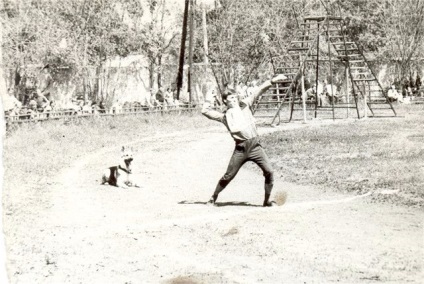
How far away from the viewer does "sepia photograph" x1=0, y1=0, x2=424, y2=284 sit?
19.6 ft

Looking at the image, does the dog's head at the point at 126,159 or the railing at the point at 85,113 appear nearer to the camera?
the dog's head at the point at 126,159

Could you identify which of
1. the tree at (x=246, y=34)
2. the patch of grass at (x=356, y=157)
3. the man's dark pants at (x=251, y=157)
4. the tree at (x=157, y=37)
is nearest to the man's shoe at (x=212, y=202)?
the man's dark pants at (x=251, y=157)

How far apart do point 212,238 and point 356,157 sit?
5.30m

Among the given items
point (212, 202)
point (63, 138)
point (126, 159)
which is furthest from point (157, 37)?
point (212, 202)

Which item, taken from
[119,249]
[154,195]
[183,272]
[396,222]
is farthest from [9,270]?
[396,222]

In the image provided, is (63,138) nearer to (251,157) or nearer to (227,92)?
(227,92)

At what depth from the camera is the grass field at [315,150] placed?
30.7 feet

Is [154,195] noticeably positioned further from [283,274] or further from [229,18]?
[229,18]

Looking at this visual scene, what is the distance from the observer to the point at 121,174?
32.6ft

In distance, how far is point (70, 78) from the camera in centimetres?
2772

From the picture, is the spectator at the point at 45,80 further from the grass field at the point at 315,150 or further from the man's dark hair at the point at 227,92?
the man's dark hair at the point at 227,92

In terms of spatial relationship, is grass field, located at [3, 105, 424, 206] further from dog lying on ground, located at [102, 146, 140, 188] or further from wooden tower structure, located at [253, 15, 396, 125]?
wooden tower structure, located at [253, 15, 396, 125]

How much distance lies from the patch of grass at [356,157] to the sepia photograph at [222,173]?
0.04 meters

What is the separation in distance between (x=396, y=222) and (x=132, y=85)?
25.6 m
